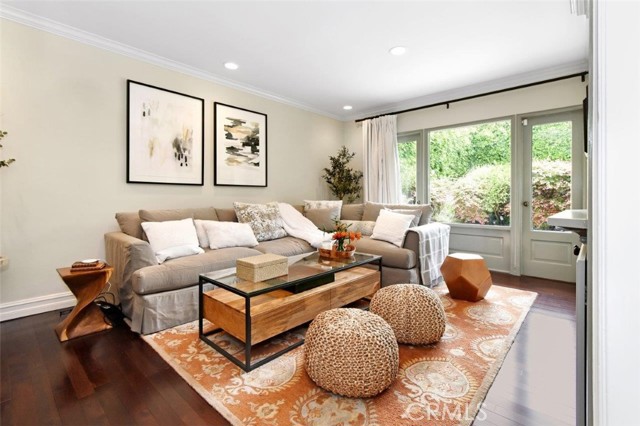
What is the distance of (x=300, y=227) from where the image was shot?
382 cm

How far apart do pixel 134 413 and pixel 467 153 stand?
14.8ft

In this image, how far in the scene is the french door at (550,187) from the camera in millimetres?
3506

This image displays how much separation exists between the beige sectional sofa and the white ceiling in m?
1.66

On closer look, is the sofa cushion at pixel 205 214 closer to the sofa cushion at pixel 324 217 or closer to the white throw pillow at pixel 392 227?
the sofa cushion at pixel 324 217

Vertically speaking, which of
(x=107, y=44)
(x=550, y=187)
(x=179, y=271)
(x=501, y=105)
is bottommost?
(x=179, y=271)

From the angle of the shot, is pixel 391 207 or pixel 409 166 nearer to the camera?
pixel 391 207

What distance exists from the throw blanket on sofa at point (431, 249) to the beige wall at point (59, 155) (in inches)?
111

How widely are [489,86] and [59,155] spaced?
4.84 metres

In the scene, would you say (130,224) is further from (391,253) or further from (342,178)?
(342,178)

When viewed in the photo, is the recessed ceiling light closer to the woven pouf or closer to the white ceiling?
the white ceiling

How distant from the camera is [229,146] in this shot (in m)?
3.87

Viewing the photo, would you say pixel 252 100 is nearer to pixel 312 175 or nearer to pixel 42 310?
pixel 312 175

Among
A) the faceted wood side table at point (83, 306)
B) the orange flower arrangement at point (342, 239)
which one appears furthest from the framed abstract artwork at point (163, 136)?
the orange flower arrangement at point (342, 239)

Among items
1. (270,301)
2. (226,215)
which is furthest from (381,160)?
(270,301)
